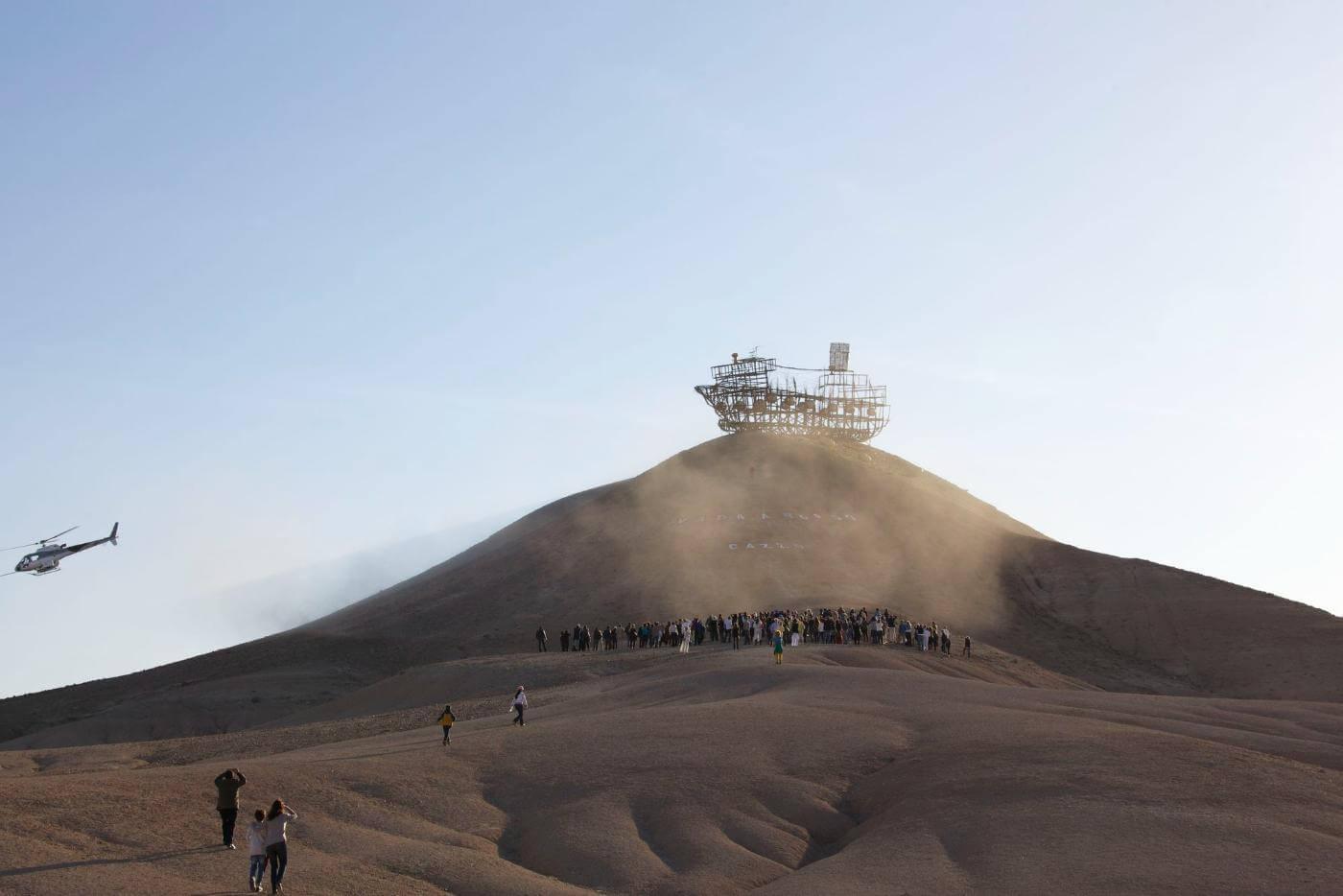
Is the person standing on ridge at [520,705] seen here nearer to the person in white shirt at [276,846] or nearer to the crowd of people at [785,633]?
the crowd of people at [785,633]

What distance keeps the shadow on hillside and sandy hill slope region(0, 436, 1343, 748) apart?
114ft

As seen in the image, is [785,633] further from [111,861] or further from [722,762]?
[111,861]

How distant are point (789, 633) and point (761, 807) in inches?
1060

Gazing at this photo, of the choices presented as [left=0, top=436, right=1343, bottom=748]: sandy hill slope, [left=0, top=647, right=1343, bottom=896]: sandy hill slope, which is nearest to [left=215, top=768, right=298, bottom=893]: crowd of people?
[left=0, top=647, right=1343, bottom=896]: sandy hill slope

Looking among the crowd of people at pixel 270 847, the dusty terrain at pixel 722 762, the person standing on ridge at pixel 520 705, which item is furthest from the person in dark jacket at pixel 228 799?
the person standing on ridge at pixel 520 705

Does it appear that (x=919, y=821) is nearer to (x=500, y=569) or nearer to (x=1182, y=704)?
(x=1182, y=704)

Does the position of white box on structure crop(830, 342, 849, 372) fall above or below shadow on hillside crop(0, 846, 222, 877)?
above

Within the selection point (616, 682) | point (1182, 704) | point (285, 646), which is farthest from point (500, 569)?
point (1182, 704)

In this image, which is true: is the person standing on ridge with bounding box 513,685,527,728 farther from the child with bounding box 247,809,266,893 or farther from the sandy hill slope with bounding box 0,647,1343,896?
the child with bounding box 247,809,266,893

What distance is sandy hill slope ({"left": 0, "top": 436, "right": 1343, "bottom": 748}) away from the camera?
62188 mm

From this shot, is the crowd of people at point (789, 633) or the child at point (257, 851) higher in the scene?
the crowd of people at point (789, 633)

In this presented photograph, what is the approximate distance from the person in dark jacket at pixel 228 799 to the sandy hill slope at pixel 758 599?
3466cm

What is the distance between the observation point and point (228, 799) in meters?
22.6

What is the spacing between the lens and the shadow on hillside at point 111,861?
65.9ft
